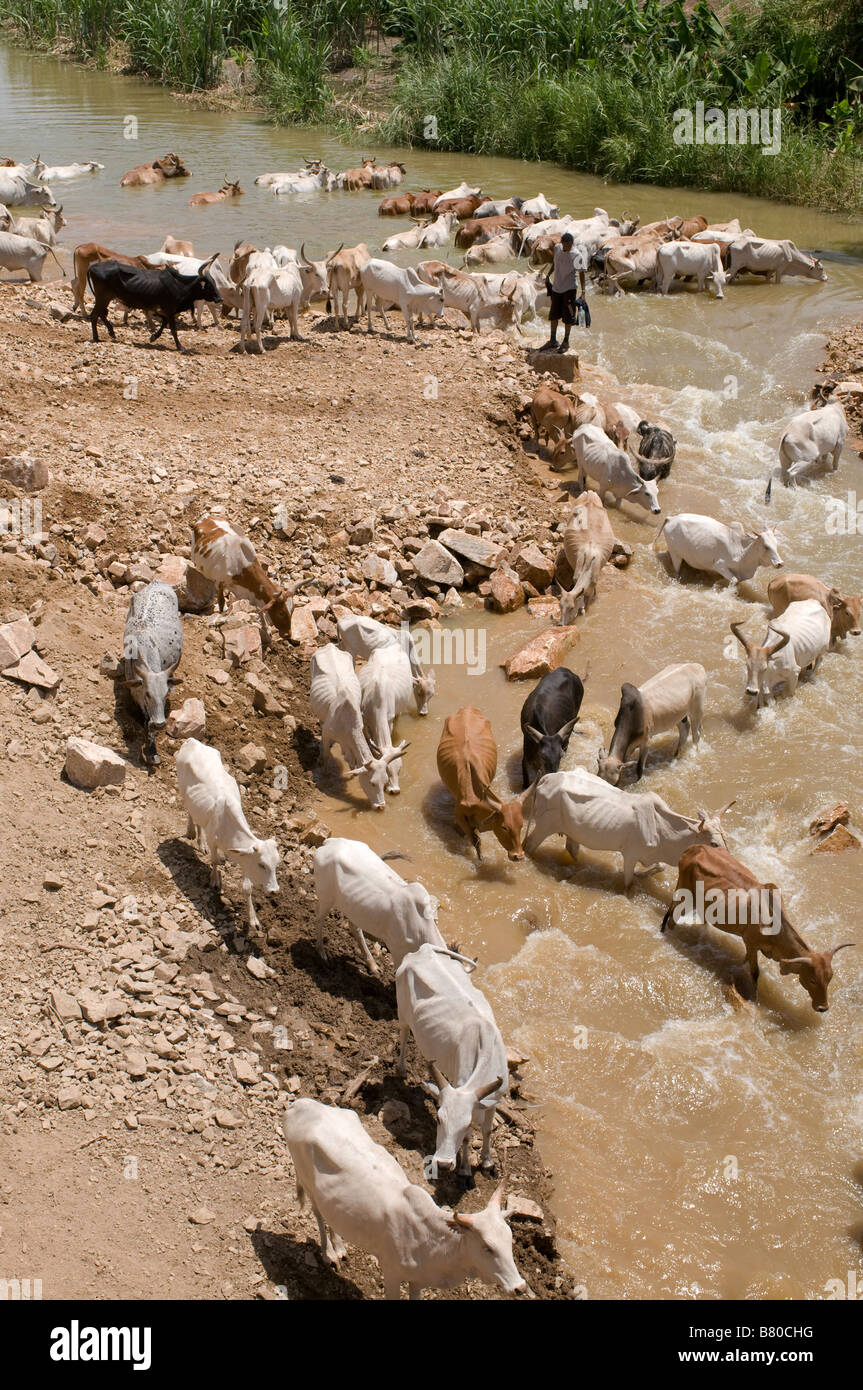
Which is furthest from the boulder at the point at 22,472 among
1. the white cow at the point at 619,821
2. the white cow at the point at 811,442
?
the white cow at the point at 811,442

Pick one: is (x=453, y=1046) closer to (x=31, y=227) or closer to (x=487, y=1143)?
(x=487, y=1143)

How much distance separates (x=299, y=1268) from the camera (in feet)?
A: 17.0

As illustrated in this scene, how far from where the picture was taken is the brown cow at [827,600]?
1033cm

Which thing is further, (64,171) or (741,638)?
(64,171)

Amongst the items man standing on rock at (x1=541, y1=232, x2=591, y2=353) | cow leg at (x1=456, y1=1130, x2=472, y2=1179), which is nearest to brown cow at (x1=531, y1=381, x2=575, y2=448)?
man standing on rock at (x1=541, y1=232, x2=591, y2=353)

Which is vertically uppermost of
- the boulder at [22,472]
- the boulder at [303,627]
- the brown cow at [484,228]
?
the brown cow at [484,228]

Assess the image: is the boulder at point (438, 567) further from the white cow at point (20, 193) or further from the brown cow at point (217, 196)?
the brown cow at point (217, 196)

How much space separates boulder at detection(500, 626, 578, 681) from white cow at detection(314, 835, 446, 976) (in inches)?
128

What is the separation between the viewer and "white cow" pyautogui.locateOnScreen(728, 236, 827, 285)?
1886 cm

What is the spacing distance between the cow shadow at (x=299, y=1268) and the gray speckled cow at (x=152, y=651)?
3585 mm

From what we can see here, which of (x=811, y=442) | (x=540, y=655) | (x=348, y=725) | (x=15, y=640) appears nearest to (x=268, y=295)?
(x=811, y=442)

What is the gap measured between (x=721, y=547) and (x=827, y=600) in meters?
1.19
